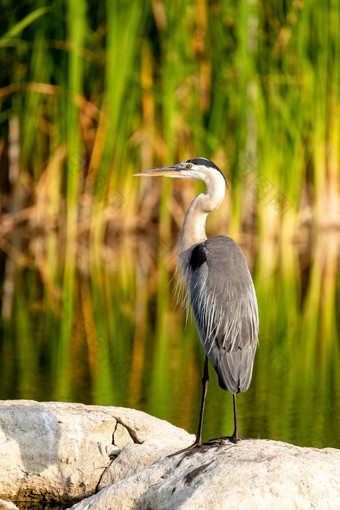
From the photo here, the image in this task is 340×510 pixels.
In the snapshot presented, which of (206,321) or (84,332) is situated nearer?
(206,321)

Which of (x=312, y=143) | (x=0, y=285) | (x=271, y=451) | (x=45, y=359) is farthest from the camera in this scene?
(x=312, y=143)

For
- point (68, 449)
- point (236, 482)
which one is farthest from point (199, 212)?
point (236, 482)

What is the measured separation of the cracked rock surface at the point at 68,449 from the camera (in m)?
4.48

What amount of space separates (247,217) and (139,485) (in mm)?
10966

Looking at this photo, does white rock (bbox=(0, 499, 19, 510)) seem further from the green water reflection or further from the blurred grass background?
the blurred grass background

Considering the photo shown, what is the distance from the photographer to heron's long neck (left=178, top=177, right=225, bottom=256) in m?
4.89

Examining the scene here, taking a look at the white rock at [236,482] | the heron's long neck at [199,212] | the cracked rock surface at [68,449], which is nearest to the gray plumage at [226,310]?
the heron's long neck at [199,212]

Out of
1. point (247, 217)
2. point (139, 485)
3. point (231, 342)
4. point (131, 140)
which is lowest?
point (139, 485)

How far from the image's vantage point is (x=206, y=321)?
4543 millimetres

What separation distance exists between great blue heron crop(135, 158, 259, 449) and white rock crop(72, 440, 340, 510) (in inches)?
11.0

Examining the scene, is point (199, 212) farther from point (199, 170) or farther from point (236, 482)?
point (236, 482)

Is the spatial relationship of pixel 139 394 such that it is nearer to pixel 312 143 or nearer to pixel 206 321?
pixel 206 321

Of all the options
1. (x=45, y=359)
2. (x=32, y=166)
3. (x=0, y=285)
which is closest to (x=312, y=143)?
(x=32, y=166)

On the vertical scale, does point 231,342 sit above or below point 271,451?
above
